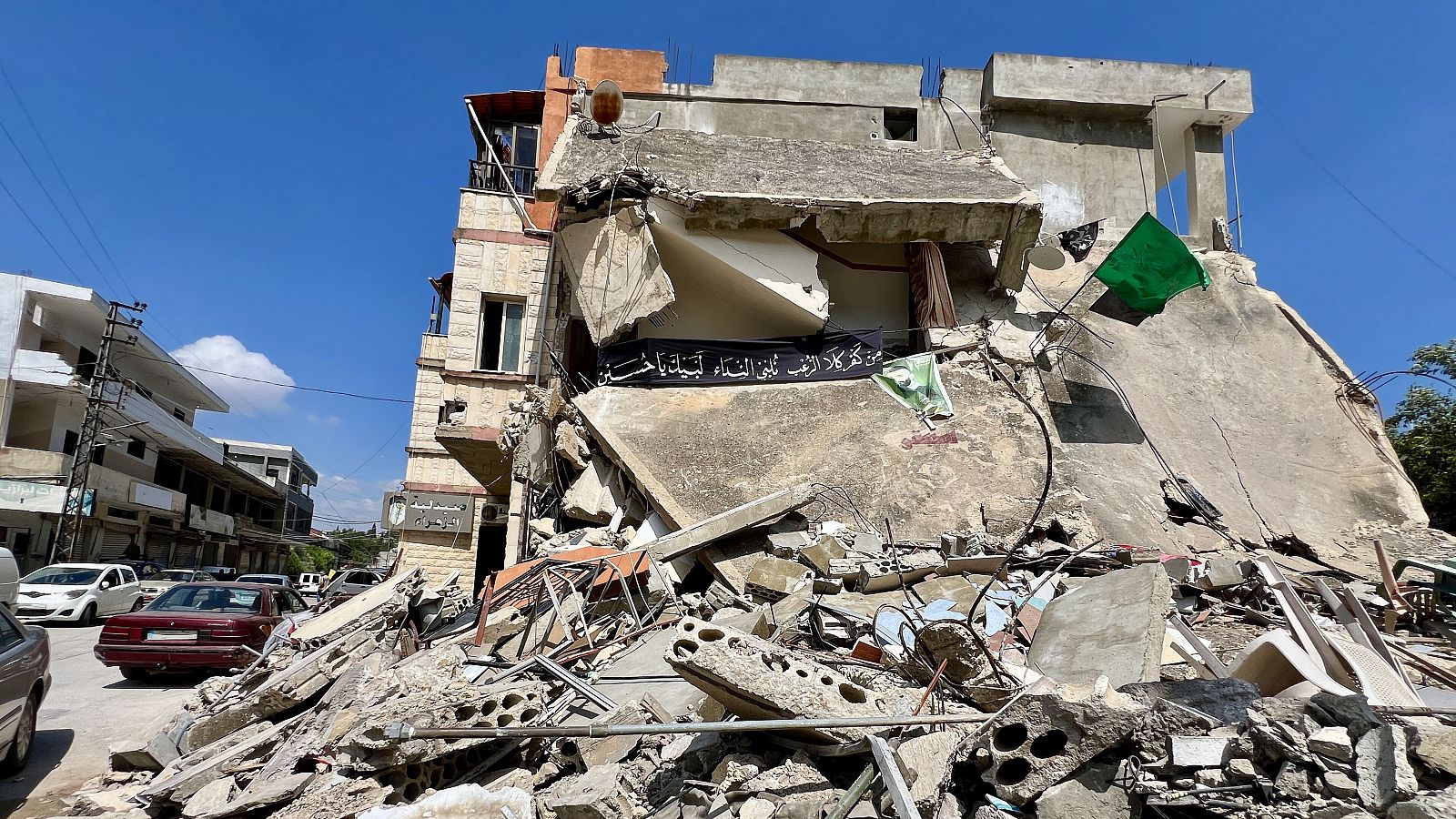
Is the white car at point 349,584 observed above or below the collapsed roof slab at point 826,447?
below

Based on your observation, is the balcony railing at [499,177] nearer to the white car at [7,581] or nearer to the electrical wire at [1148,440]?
the white car at [7,581]

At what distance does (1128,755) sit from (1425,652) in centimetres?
446

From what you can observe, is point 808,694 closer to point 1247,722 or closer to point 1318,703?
point 1247,722

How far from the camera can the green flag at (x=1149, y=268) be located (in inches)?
476

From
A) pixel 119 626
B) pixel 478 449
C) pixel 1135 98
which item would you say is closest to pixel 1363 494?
pixel 1135 98

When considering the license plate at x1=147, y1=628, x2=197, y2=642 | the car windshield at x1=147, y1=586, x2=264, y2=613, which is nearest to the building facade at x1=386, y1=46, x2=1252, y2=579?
the car windshield at x1=147, y1=586, x2=264, y2=613

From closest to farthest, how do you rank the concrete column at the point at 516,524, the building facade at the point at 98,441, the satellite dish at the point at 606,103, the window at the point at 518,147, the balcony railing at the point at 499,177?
the concrete column at the point at 516,524 → the satellite dish at the point at 606,103 → the balcony railing at the point at 499,177 → the window at the point at 518,147 → the building facade at the point at 98,441

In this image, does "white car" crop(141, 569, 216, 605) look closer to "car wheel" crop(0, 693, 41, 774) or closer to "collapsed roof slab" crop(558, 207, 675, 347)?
"collapsed roof slab" crop(558, 207, 675, 347)

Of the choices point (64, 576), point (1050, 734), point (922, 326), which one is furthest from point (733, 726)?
point (64, 576)

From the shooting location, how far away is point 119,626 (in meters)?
9.16

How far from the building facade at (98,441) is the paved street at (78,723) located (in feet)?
50.4

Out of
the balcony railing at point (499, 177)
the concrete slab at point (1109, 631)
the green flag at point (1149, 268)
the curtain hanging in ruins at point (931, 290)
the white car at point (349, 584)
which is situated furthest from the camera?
the balcony railing at point (499, 177)

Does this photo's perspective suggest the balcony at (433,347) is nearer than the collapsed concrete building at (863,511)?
No

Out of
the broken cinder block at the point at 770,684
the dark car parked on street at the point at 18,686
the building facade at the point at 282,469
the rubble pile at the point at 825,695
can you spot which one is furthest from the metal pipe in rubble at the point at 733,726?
the building facade at the point at 282,469
